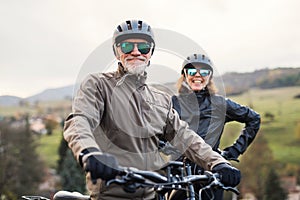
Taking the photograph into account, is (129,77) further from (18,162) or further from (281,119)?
(281,119)

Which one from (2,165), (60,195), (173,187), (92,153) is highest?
(92,153)

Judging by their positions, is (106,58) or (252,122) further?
(252,122)

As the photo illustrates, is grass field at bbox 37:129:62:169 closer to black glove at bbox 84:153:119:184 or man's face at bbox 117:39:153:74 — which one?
man's face at bbox 117:39:153:74

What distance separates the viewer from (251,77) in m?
41.9

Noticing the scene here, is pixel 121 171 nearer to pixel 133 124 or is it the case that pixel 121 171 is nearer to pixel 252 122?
pixel 133 124

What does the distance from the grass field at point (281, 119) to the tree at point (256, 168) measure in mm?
922

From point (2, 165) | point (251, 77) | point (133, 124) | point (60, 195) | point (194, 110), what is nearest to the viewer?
point (133, 124)

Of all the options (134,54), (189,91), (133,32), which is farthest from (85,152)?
(189,91)

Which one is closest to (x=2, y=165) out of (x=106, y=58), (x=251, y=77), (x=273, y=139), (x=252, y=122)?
(x=251, y=77)

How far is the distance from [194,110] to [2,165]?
43.9 meters

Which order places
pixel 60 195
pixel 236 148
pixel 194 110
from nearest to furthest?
pixel 60 195
pixel 194 110
pixel 236 148

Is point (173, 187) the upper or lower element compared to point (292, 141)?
upper

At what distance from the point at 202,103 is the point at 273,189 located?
39.0 m

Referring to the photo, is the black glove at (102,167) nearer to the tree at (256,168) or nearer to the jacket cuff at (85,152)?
the jacket cuff at (85,152)
